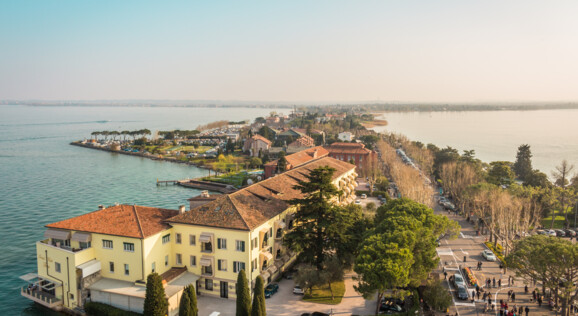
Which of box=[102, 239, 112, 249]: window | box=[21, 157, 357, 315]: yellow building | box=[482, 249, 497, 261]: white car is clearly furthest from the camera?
box=[482, 249, 497, 261]: white car

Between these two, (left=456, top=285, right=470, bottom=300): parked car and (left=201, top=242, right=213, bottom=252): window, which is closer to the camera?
(left=456, top=285, right=470, bottom=300): parked car

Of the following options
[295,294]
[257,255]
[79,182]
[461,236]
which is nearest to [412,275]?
[295,294]

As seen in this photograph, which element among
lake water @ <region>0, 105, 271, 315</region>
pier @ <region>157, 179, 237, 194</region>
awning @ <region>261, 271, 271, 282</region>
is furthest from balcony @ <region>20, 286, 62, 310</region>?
pier @ <region>157, 179, 237, 194</region>

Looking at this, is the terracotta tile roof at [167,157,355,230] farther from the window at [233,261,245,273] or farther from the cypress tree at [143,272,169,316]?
the cypress tree at [143,272,169,316]

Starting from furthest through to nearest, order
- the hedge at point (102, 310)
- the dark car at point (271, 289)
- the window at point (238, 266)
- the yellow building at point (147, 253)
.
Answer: the dark car at point (271, 289), the window at point (238, 266), the yellow building at point (147, 253), the hedge at point (102, 310)

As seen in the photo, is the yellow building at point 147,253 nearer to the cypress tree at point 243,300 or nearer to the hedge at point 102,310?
the hedge at point 102,310

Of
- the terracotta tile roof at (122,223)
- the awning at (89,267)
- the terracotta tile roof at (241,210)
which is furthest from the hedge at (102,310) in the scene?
the terracotta tile roof at (241,210)

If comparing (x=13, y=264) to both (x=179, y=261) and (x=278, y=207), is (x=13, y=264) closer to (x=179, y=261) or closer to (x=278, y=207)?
(x=179, y=261)
